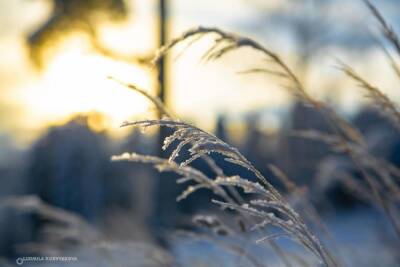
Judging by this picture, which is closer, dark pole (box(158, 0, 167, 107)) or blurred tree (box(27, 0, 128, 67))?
dark pole (box(158, 0, 167, 107))

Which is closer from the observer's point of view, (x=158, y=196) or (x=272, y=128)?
(x=158, y=196)

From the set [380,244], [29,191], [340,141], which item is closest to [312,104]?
[340,141]

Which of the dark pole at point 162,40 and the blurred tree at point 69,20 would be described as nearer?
the dark pole at point 162,40

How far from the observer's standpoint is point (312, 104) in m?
1.81

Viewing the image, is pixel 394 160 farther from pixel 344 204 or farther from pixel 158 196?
pixel 158 196

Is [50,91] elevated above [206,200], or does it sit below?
above

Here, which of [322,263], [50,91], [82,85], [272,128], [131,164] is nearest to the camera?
[322,263]

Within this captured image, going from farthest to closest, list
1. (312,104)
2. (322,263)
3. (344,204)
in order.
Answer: (344,204) < (312,104) < (322,263)

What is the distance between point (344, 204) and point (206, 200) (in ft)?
11.0

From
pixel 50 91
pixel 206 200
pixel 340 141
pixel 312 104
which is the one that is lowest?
pixel 206 200

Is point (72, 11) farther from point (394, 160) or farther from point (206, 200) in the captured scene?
point (394, 160)

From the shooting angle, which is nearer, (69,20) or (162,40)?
(162,40)

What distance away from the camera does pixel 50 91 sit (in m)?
9.06

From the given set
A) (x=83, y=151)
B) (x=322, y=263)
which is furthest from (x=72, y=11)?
(x=322, y=263)
